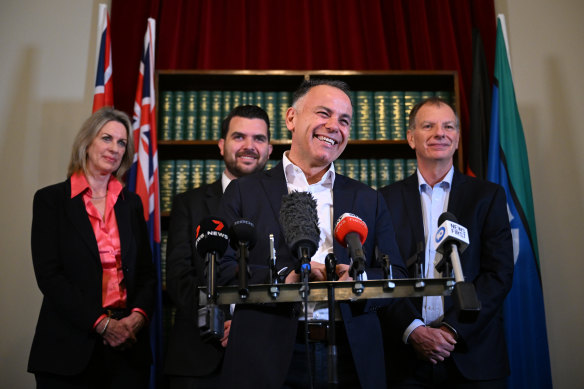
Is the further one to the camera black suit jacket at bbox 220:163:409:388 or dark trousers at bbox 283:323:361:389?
dark trousers at bbox 283:323:361:389

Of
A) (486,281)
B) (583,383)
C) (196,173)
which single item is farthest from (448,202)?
(583,383)

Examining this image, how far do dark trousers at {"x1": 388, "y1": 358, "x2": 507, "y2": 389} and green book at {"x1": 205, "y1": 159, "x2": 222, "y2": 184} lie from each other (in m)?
1.91

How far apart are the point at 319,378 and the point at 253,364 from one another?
0.76 feet

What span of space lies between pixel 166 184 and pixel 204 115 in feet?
1.72

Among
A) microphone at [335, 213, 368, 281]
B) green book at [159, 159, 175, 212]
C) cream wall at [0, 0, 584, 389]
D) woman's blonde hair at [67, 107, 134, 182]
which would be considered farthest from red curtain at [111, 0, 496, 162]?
microphone at [335, 213, 368, 281]

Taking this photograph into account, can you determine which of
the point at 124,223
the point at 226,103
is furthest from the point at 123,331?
the point at 226,103

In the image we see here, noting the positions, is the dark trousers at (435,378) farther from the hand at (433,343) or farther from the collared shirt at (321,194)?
the collared shirt at (321,194)

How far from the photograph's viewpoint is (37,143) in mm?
4164

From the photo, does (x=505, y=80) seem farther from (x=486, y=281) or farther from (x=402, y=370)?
(x=402, y=370)

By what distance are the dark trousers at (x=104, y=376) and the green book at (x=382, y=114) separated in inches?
83.8

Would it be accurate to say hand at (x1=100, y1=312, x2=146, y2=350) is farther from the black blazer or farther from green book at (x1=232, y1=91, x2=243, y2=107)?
green book at (x1=232, y1=91, x2=243, y2=107)

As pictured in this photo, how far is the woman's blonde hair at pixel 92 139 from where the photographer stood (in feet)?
10.1

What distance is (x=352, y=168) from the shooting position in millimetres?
3982

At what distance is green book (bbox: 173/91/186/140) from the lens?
13.0 ft
